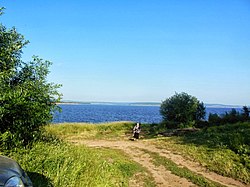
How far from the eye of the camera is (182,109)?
111 ft

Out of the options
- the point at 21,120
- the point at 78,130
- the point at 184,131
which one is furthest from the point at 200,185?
the point at 78,130

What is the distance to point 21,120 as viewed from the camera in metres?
8.65

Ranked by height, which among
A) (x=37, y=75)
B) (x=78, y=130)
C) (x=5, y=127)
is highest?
(x=37, y=75)

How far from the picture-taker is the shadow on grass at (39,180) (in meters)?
6.41

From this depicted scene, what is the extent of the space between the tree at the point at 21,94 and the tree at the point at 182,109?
24.9m

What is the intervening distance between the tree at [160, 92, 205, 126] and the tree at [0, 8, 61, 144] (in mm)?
24851

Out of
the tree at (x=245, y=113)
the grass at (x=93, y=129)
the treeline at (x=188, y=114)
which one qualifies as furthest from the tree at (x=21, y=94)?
the tree at (x=245, y=113)

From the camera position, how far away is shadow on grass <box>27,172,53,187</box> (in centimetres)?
641

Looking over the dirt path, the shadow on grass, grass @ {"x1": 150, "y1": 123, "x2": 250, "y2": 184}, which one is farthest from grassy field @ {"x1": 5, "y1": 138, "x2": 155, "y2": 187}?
grass @ {"x1": 150, "y1": 123, "x2": 250, "y2": 184}

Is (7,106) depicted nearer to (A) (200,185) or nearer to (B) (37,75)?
(B) (37,75)

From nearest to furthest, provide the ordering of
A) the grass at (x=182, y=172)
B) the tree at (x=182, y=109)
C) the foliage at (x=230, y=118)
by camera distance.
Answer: the grass at (x=182, y=172) < the foliage at (x=230, y=118) < the tree at (x=182, y=109)

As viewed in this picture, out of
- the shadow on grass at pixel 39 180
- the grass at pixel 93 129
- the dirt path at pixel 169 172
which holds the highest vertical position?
the shadow on grass at pixel 39 180

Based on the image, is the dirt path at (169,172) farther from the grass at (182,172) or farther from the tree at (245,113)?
the tree at (245,113)

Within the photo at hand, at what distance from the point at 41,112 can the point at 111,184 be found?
136 inches
